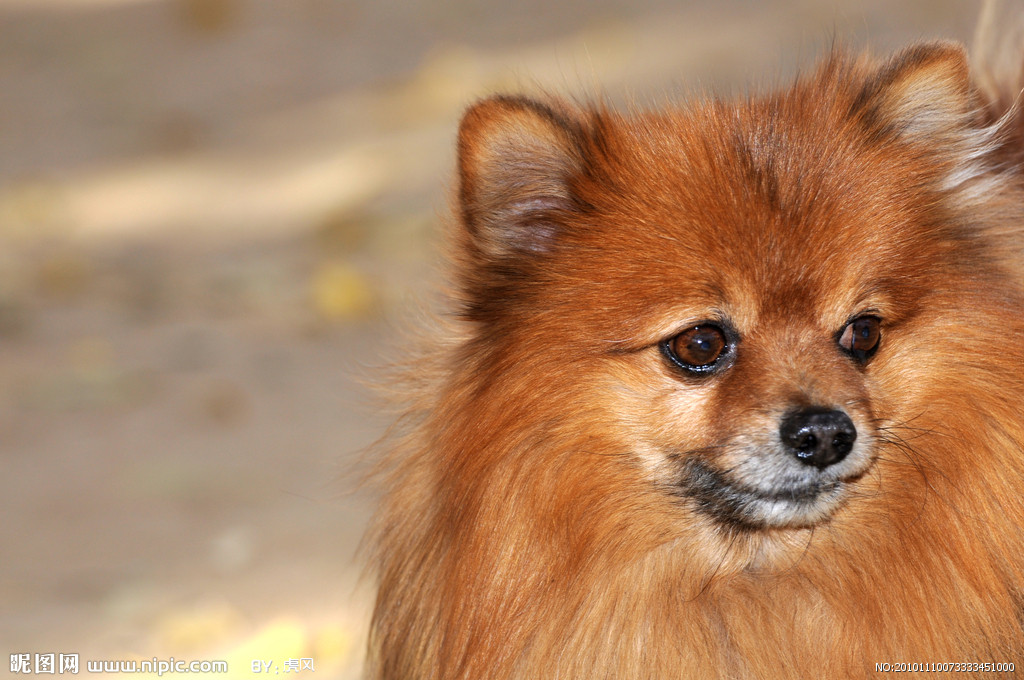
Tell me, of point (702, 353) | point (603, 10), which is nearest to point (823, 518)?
point (702, 353)

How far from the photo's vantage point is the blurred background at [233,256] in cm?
391

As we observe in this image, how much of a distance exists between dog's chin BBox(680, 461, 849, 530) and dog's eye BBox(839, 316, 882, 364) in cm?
28

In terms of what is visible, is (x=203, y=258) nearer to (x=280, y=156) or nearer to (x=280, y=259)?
(x=280, y=259)

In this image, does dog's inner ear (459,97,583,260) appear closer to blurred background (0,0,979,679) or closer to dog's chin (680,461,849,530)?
blurred background (0,0,979,679)

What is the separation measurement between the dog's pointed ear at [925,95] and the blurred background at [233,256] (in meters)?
0.33

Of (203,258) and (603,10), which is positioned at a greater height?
(603,10)

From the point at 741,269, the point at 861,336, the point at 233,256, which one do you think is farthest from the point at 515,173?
the point at 233,256

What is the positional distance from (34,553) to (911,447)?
3129mm

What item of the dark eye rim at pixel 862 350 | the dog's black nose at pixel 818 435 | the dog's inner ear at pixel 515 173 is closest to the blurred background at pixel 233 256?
the dog's inner ear at pixel 515 173

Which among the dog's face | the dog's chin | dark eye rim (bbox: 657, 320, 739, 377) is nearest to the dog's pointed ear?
the dog's face

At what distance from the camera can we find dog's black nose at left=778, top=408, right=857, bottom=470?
84.9 inches

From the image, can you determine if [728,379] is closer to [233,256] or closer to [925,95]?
[925,95]

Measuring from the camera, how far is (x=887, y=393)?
7.80 feet

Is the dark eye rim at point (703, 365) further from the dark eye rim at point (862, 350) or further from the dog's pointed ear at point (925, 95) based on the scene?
the dog's pointed ear at point (925, 95)
